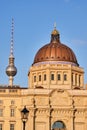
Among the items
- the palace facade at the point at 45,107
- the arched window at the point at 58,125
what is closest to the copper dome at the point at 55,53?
the palace facade at the point at 45,107

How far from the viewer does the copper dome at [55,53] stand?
96.4m

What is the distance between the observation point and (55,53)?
318 ft

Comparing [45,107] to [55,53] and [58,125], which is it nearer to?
[58,125]

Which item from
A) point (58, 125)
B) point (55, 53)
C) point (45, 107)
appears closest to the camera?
point (45, 107)

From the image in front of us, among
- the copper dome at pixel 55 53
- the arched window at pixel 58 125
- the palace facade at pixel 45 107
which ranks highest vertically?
the copper dome at pixel 55 53

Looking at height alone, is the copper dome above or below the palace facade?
above

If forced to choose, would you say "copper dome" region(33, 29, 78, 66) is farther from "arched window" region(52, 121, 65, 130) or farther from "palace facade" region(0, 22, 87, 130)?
"arched window" region(52, 121, 65, 130)

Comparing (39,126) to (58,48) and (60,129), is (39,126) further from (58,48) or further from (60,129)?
(58,48)

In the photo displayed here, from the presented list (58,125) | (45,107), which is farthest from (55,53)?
(58,125)

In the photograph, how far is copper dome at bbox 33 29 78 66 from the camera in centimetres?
9638

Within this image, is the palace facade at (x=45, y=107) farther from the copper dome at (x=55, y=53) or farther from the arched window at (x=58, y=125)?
the copper dome at (x=55, y=53)

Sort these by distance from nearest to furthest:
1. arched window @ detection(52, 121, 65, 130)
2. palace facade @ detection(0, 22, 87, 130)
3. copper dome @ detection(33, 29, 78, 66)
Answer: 1. palace facade @ detection(0, 22, 87, 130)
2. arched window @ detection(52, 121, 65, 130)
3. copper dome @ detection(33, 29, 78, 66)

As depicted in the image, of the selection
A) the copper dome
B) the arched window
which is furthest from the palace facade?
the copper dome

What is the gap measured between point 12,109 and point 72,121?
13.3 metres
